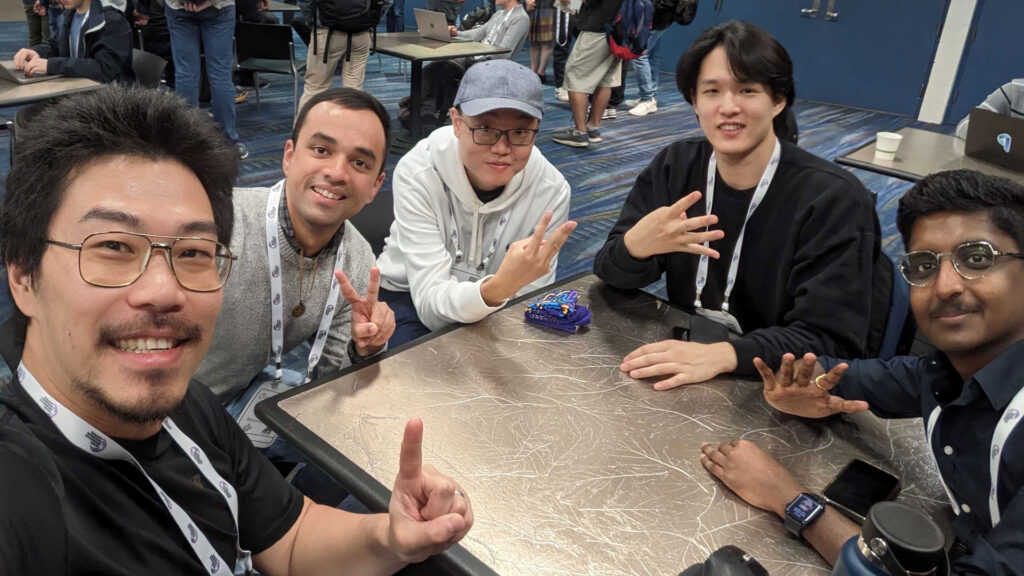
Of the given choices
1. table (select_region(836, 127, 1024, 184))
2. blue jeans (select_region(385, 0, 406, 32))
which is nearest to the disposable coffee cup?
table (select_region(836, 127, 1024, 184))

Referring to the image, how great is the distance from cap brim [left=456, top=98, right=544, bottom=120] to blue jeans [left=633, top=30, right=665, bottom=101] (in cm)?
622

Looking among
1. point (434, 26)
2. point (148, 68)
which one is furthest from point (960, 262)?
point (434, 26)

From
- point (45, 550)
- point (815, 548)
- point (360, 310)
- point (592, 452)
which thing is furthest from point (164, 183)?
point (815, 548)

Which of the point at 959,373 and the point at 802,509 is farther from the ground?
the point at 959,373

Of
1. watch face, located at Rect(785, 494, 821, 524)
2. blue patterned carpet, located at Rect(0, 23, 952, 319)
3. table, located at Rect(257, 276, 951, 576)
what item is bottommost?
blue patterned carpet, located at Rect(0, 23, 952, 319)

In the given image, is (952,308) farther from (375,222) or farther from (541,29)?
(541,29)

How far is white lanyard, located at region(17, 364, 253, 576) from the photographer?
94 centimetres

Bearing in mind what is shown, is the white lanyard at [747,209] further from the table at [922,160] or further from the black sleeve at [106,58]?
the black sleeve at [106,58]

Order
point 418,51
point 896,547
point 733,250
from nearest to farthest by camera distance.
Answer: point 896,547 < point 733,250 < point 418,51

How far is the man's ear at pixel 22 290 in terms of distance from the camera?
0.99m

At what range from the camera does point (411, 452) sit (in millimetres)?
1088

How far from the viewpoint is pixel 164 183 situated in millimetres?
1032

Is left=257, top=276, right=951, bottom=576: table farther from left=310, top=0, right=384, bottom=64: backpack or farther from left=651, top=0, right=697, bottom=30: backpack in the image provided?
left=651, top=0, right=697, bottom=30: backpack

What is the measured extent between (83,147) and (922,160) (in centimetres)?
370
